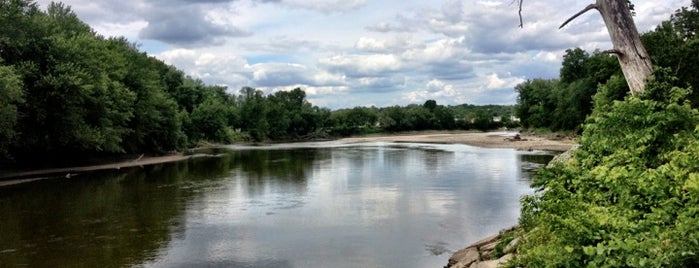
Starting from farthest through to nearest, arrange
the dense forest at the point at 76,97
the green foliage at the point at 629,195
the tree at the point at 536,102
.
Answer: the tree at the point at 536,102 < the dense forest at the point at 76,97 < the green foliage at the point at 629,195

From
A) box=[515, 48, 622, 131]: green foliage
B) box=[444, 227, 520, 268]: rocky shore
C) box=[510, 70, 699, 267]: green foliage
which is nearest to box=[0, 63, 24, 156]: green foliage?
box=[444, 227, 520, 268]: rocky shore

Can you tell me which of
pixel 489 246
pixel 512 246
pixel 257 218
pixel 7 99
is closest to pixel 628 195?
pixel 512 246

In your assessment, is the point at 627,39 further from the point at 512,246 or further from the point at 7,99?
the point at 7,99

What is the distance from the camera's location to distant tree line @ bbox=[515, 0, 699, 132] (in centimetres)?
4400

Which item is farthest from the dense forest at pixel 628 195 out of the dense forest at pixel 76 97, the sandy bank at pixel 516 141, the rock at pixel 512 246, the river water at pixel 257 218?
the sandy bank at pixel 516 141

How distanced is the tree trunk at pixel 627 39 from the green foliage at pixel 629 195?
18.4 inches

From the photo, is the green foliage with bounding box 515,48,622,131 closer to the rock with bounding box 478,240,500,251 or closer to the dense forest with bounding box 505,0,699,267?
the rock with bounding box 478,240,500,251

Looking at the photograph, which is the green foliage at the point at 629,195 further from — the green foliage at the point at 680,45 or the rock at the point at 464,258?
the green foliage at the point at 680,45

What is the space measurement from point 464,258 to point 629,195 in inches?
234

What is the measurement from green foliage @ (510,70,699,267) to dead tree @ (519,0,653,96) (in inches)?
18.3

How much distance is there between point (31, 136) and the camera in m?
37.0

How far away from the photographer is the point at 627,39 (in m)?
10.2

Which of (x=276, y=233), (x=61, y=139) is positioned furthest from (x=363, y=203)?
(x=61, y=139)

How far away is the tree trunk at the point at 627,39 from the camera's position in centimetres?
1018
